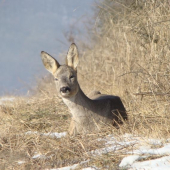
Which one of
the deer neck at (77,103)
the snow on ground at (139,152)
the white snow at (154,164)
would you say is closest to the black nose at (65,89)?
the deer neck at (77,103)

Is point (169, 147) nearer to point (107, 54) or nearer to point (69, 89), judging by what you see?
point (69, 89)

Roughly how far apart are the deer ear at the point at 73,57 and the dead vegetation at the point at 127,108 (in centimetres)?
79

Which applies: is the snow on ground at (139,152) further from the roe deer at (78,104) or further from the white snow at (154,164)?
the roe deer at (78,104)

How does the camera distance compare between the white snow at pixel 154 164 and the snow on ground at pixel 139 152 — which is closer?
the white snow at pixel 154 164

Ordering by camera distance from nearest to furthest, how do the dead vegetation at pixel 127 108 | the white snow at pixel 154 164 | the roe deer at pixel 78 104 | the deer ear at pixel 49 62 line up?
1. the white snow at pixel 154 164
2. the dead vegetation at pixel 127 108
3. the roe deer at pixel 78 104
4. the deer ear at pixel 49 62

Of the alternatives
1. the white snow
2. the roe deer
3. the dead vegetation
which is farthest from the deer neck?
the white snow

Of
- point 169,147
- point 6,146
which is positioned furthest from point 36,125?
point 169,147

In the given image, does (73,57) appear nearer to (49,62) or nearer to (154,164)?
(49,62)

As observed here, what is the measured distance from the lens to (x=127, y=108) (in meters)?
7.34

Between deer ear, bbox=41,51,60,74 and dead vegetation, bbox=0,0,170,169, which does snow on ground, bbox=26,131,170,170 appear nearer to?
dead vegetation, bbox=0,0,170,169

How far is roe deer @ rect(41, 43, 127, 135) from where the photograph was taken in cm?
601

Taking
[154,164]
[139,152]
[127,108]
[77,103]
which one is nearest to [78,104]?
[77,103]

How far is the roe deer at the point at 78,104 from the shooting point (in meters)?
6.01

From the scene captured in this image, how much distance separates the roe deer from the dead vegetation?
0.32 metres
